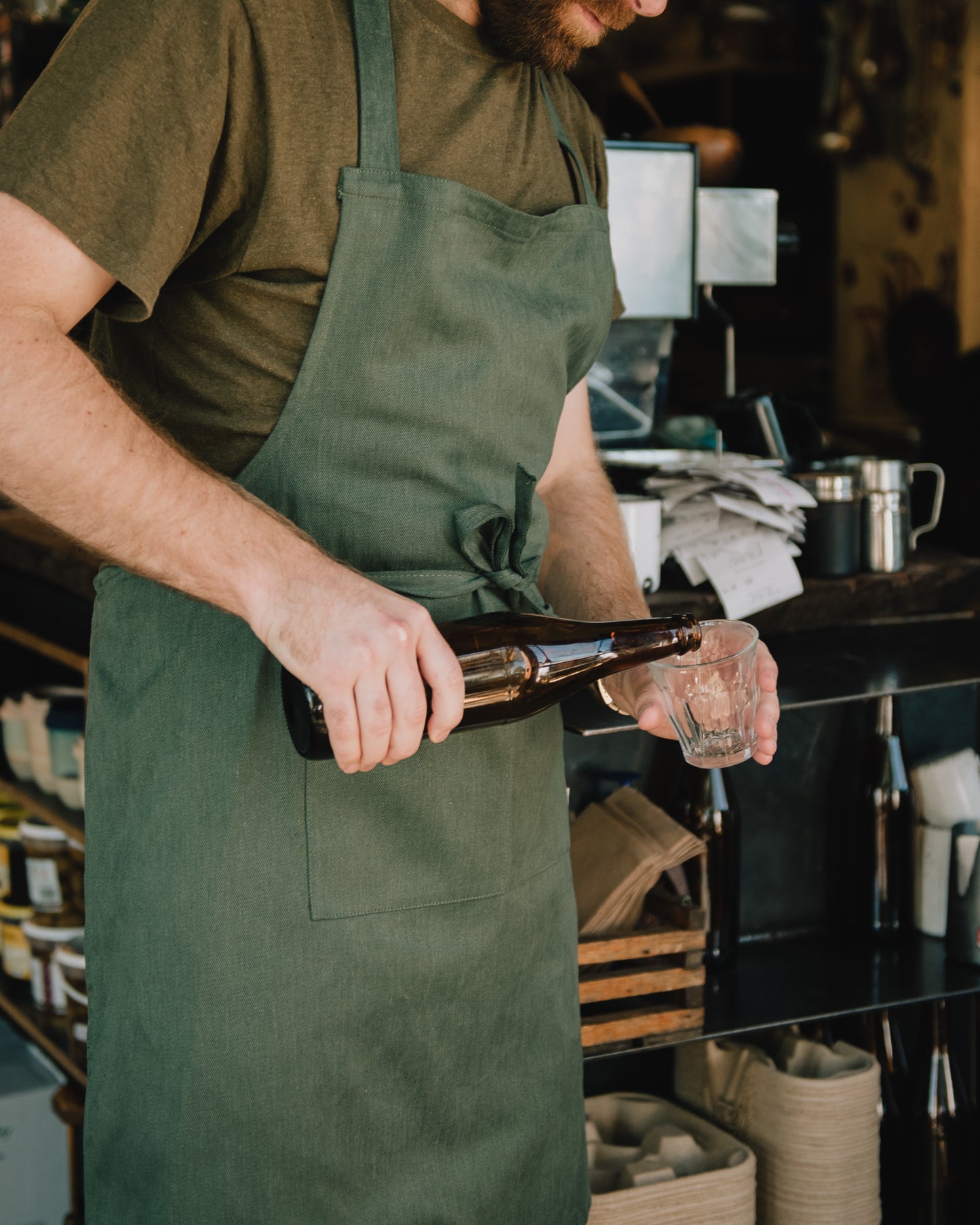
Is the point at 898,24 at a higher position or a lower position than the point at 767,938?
higher

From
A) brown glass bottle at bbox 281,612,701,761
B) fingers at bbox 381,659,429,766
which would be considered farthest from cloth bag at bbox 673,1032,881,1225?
fingers at bbox 381,659,429,766

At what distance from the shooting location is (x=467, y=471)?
1145 millimetres

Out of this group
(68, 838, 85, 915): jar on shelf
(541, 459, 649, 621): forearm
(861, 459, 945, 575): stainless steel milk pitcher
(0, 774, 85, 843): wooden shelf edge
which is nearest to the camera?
(541, 459, 649, 621): forearm

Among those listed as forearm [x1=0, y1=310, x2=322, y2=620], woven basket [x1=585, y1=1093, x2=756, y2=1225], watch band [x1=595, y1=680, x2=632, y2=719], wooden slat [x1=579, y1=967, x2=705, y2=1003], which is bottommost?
woven basket [x1=585, y1=1093, x2=756, y2=1225]

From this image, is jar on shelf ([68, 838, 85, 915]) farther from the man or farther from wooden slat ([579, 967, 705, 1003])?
the man

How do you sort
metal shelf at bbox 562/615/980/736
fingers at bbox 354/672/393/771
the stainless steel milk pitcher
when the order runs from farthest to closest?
1. the stainless steel milk pitcher
2. metal shelf at bbox 562/615/980/736
3. fingers at bbox 354/672/393/771

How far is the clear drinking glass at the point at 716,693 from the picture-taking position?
1.12 m

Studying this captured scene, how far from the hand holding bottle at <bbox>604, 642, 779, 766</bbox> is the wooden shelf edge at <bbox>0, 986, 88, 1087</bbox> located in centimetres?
123

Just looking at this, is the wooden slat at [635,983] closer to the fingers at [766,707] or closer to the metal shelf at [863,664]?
the metal shelf at [863,664]

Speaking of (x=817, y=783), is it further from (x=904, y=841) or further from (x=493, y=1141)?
(x=493, y=1141)

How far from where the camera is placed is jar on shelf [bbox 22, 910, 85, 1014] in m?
2.20

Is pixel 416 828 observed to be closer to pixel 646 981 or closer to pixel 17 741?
pixel 646 981

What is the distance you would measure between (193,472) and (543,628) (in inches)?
11.7

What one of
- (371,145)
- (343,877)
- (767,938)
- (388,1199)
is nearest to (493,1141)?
(388,1199)
